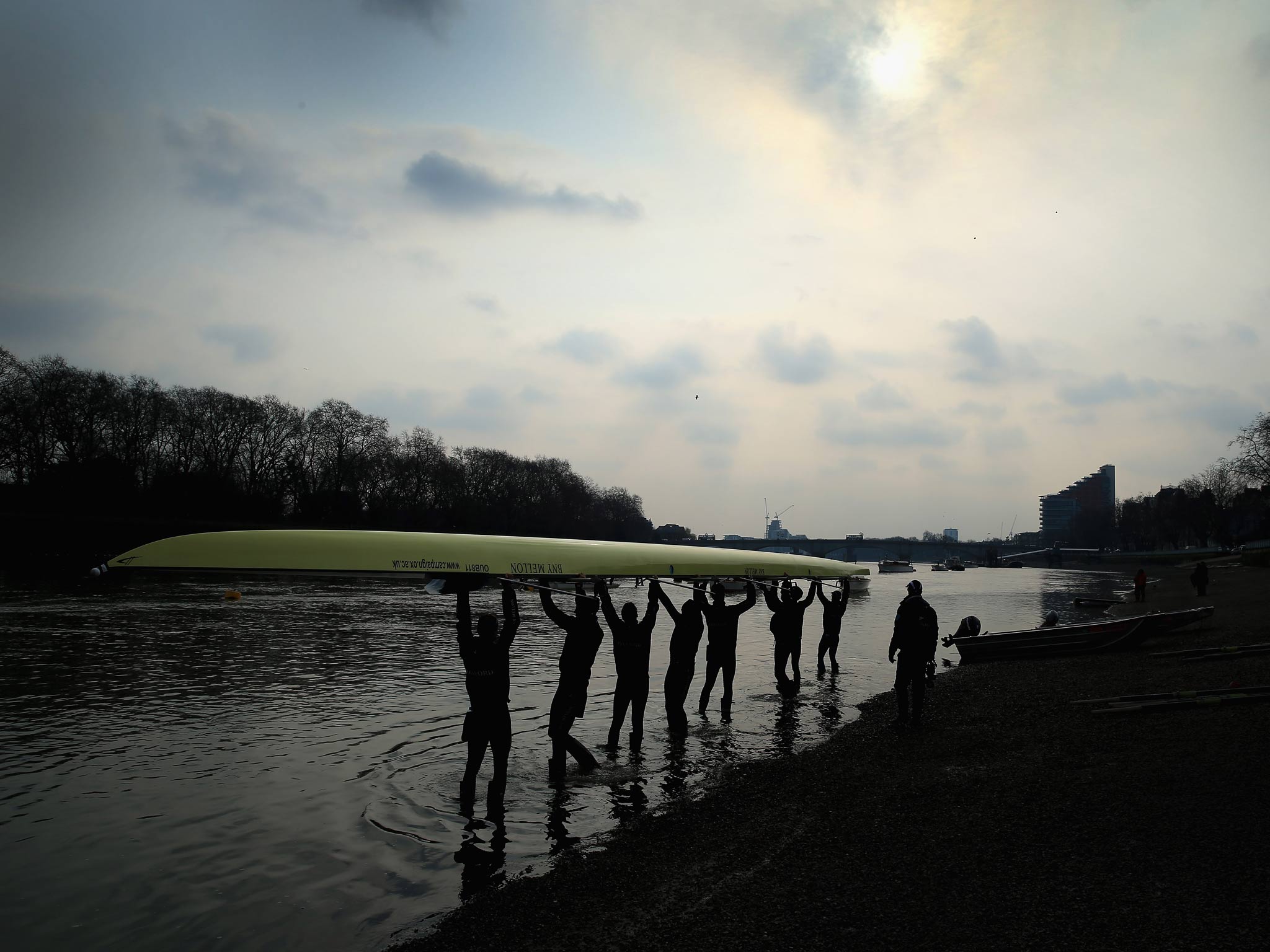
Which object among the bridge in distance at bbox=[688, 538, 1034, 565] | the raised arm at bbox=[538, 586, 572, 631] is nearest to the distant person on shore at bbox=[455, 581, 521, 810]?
the raised arm at bbox=[538, 586, 572, 631]

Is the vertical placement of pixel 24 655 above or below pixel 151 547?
below

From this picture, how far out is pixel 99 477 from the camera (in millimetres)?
66688

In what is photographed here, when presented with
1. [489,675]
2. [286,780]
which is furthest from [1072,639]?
[286,780]

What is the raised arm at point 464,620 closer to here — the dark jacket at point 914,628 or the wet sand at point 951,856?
the wet sand at point 951,856

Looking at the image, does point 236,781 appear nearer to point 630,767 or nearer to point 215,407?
point 630,767

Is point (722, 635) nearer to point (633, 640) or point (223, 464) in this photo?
point (633, 640)

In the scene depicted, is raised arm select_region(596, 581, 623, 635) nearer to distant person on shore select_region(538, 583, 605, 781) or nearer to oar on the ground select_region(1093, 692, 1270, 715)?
distant person on shore select_region(538, 583, 605, 781)

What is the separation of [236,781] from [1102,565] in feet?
501

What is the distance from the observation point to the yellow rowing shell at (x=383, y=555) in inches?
264

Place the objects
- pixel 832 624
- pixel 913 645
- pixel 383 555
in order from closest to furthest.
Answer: pixel 383 555, pixel 913 645, pixel 832 624

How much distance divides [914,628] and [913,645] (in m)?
0.36

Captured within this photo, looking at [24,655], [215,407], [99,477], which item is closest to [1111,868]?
[24,655]

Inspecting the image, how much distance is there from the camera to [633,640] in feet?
33.1

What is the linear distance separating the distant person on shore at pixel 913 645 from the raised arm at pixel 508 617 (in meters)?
6.10
